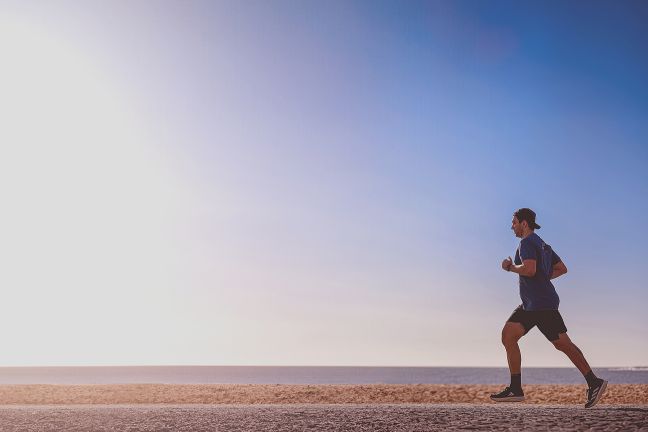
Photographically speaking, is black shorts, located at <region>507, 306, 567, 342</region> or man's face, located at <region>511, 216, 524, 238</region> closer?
black shorts, located at <region>507, 306, 567, 342</region>

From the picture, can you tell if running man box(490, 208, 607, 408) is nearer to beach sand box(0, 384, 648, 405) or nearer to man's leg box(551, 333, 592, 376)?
man's leg box(551, 333, 592, 376)

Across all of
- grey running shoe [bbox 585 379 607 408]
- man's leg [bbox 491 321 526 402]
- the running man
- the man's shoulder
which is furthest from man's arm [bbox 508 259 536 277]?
grey running shoe [bbox 585 379 607 408]

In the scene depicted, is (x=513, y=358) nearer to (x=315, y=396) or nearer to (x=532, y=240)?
(x=532, y=240)

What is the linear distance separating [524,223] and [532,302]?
3.28ft

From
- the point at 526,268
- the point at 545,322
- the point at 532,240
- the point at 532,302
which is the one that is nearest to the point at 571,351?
the point at 545,322

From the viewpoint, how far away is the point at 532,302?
6.82 metres

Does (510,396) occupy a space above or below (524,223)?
below

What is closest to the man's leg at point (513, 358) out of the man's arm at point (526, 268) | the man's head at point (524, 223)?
the man's arm at point (526, 268)

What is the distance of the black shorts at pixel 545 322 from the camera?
667cm

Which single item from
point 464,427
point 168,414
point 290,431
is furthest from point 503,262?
point 168,414

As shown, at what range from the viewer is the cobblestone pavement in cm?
518

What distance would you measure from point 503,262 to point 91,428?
4.92 m

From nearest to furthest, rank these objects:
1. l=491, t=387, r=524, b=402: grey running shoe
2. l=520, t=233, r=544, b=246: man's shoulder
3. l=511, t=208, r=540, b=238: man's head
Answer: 1. l=491, t=387, r=524, b=402: grey running shoe
2. l=520, t=233, r=544, b=246: man's shoulder
3. l=511, t=208, r=540, b=238: man's head

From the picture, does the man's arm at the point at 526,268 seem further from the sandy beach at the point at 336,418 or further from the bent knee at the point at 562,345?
the sandy beach at the point at 336,418
